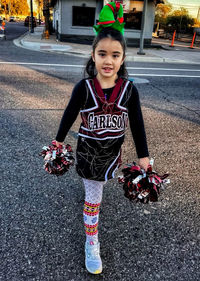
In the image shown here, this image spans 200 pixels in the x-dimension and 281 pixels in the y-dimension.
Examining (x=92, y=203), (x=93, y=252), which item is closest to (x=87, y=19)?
(x=92, y=203)

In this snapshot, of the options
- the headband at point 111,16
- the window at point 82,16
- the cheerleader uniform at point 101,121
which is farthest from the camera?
the window at point 82,16

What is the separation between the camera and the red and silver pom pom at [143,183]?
5.16ft

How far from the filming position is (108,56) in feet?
4.65

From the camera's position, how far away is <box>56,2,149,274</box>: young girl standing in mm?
1415

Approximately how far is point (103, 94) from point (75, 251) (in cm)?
120

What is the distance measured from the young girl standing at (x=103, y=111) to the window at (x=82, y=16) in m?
17.5

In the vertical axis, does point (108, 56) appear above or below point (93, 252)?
above

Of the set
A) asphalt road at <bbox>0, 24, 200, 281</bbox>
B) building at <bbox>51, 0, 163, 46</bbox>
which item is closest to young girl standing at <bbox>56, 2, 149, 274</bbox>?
asphalt road at <bbox>0, 24, 200, 281</bbox>

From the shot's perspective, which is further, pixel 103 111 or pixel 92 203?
pixel 92 203

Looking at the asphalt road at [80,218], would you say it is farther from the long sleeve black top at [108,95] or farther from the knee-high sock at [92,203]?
the long sleeve black top at [108,95]

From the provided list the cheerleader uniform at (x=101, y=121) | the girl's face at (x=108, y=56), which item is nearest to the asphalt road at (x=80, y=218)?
the cheerleader uniform at (x=101, y=121)

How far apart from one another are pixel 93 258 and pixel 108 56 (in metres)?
1.36

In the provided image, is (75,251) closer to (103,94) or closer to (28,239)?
(28,239)

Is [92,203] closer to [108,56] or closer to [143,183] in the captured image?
[143,183]
